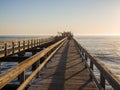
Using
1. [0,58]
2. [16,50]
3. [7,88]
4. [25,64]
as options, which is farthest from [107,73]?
[16,50]

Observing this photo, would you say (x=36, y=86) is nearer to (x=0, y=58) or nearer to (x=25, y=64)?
(x=25, y=64)

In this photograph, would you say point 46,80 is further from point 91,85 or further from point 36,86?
point 91,85

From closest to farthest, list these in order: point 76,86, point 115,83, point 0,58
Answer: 1. point 115,83
2. point 76,86
3. point 0,58

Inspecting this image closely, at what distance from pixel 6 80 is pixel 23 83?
171 centimetres

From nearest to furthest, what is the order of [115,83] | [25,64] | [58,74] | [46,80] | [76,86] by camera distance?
[115,83], [25,64], [76,86], [46,80], [58,74]

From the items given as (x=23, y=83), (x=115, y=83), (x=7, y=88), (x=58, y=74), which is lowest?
(x=7, y=88)

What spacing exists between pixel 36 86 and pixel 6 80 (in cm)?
412

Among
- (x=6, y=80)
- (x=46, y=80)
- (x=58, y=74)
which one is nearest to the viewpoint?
(x=6, y=80)

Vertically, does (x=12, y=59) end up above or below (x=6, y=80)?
below

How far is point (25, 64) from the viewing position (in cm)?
549

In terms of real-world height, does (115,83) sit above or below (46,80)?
above

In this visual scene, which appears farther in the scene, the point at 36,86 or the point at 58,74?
the point at 58,74

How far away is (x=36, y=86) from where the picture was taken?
8.05 meters

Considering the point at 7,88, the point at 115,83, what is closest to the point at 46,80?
the point at 7,88
